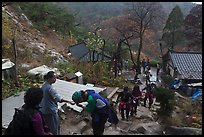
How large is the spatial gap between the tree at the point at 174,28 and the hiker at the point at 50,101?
80.3 feet

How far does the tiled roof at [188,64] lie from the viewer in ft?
54.6

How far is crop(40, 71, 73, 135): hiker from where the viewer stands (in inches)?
166

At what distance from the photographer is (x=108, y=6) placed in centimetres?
6762

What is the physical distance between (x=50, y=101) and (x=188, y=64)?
48.7 ft

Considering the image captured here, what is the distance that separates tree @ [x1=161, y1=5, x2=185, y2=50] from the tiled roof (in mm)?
8901

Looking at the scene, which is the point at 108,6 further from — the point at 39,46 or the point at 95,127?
the point at 95,127

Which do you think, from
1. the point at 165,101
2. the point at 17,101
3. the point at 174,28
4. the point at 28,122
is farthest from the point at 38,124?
the point at 174,28

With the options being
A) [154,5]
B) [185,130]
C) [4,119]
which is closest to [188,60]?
[154,5]

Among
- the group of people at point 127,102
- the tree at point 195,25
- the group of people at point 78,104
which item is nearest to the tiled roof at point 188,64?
the tree at point 195,25

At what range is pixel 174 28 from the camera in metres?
27.7

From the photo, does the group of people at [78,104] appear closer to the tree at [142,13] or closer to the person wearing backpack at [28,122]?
the person wearing backpack at [28,122]

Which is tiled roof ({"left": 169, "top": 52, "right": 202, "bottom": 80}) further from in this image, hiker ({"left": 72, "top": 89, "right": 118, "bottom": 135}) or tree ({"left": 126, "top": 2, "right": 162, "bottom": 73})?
hiker ({"left": 72, "top": 89, "right": 118, "bottom": 135})

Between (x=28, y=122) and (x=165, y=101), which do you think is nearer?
(x=28, y=122)

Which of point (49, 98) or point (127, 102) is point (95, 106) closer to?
point (49, 98)
